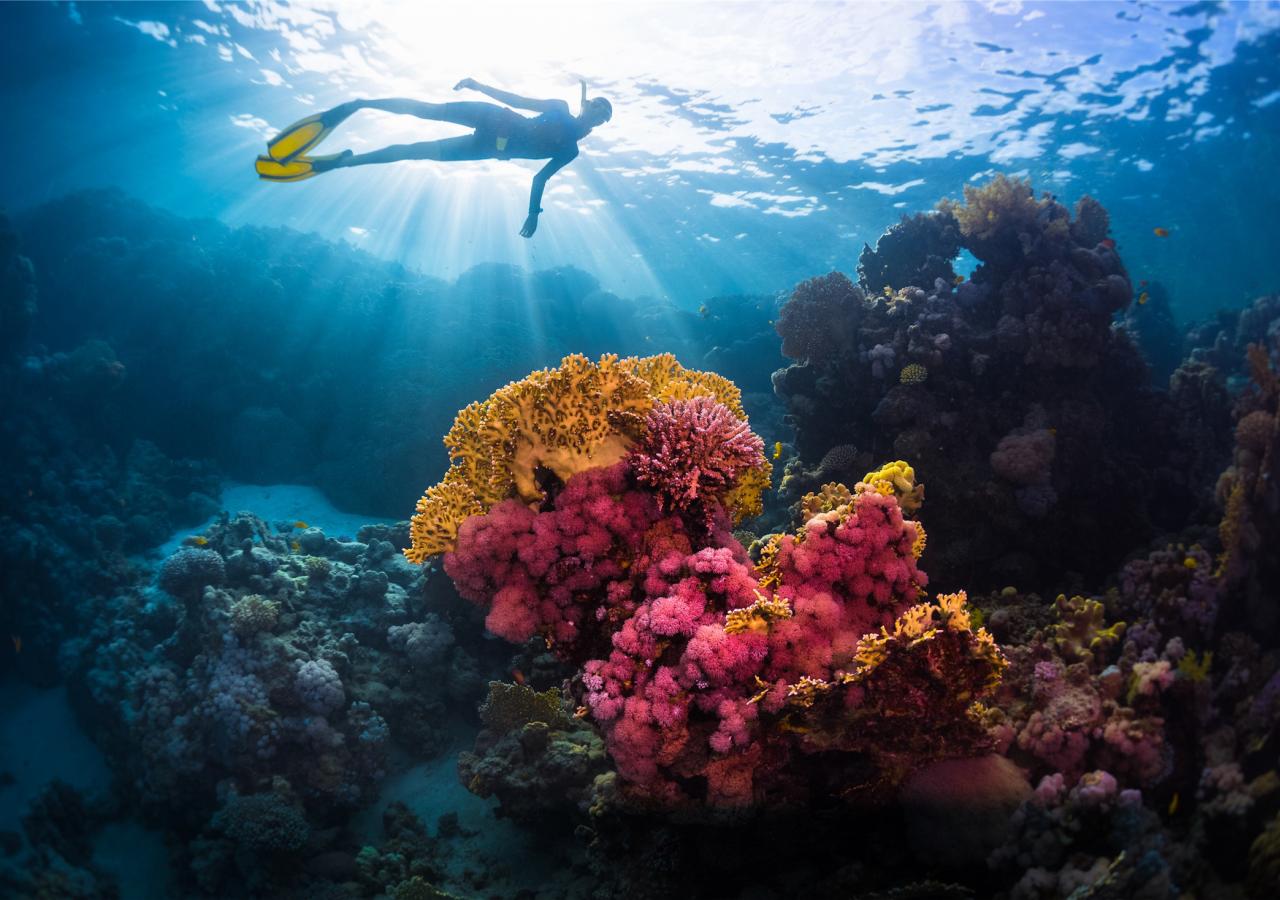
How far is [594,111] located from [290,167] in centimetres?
443

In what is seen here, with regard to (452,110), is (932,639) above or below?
below

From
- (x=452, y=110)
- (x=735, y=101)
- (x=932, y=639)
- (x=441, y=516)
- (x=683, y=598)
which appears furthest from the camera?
(x=735, y=101)

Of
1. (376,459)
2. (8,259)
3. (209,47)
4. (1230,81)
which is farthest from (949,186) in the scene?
(8,259)

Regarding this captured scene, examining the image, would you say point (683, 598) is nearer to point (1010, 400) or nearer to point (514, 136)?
point (1010, 400)

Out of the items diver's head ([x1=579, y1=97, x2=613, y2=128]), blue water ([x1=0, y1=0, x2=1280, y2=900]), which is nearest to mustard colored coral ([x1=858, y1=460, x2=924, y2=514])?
blue water ([x1=0, y1=0, x2=1280, y2=900])

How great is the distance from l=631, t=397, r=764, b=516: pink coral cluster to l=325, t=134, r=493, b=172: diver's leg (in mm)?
5576

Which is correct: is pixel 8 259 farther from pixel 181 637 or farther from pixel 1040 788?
pixel 1040 788

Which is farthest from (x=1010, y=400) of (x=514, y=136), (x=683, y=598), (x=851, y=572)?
(x=514, y=136)

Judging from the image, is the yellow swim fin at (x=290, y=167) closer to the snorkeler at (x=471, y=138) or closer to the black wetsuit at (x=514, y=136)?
the snorkeler at (x=471, y=138)

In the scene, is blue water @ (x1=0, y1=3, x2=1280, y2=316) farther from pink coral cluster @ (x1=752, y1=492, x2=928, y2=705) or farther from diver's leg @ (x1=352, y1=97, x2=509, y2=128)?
pink coral cluster @ (x1=752, y1=492, x2=928, y2=705)

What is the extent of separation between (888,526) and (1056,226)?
308 inches

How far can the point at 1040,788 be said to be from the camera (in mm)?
3664

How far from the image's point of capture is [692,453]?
400 cm

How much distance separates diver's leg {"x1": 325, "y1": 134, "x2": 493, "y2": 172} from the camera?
24.3ft
